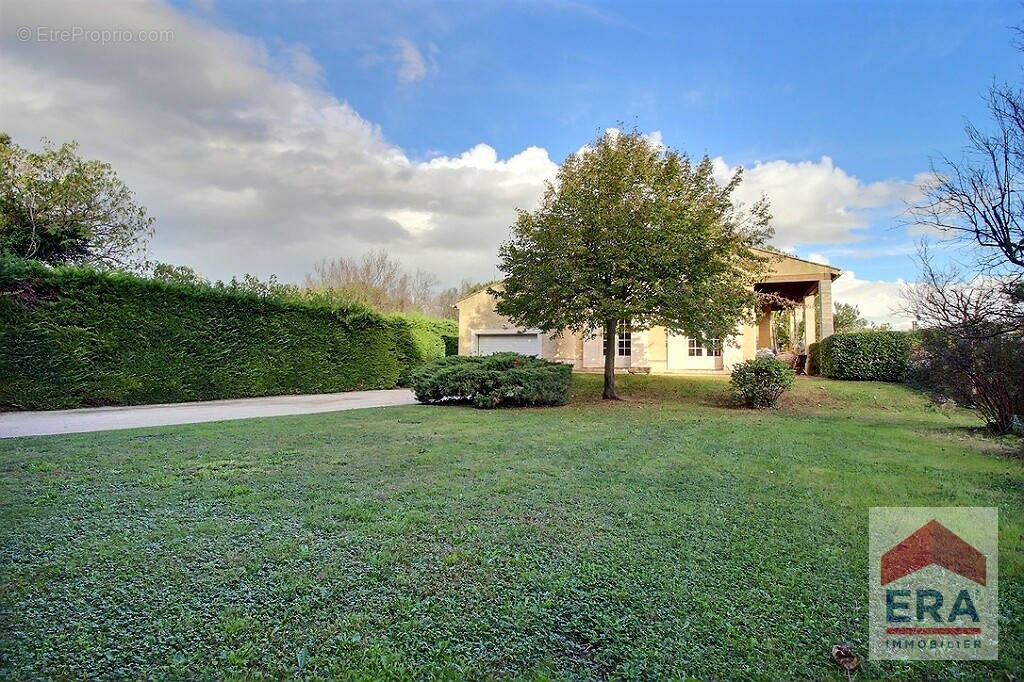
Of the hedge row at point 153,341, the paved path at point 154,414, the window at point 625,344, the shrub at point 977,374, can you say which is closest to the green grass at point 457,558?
the shrub at point 977,374

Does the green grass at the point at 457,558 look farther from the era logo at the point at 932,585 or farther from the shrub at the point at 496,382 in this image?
the shrub at the point at 496,382

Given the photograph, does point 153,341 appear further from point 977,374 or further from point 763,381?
point 977,374

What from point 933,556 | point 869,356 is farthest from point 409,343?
point 933,556

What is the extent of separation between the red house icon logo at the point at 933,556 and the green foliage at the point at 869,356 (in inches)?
487

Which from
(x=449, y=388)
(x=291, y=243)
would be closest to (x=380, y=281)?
(x=291, y=243)

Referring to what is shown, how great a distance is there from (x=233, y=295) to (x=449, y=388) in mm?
6223

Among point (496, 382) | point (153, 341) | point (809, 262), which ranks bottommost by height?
point (496, 382)

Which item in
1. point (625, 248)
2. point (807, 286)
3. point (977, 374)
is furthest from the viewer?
point (807, 286)

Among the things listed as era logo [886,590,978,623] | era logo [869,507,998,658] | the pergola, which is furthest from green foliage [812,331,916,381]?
era logo [886,590,978,623]

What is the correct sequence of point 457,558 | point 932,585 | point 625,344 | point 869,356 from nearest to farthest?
1. point 932,585
2. point 457,558
3. point 869,356
4. point 625,344

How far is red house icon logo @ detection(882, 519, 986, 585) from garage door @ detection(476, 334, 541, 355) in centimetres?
1528

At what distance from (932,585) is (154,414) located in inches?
414

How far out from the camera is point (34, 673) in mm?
1564

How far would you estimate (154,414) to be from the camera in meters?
8.44
